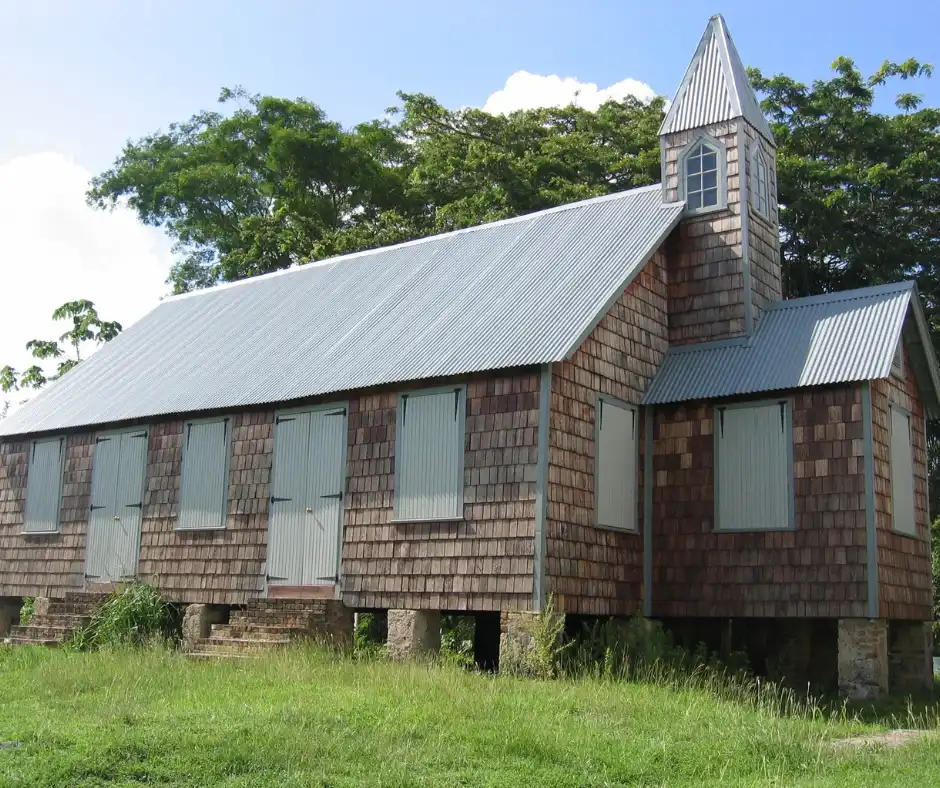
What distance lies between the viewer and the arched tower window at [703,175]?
2044cm

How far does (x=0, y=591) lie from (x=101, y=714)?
13.6 meters

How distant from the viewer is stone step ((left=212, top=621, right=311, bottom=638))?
18.1m

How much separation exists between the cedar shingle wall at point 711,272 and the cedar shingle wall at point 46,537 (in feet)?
37.3

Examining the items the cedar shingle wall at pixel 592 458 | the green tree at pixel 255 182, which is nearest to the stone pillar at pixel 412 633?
the cedar shingle wall at pixel 592 458

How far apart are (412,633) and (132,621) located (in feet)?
18.3

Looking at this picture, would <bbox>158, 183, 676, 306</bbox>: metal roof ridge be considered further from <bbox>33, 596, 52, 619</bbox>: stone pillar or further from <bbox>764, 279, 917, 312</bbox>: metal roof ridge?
<bbox>33, 596, 52, 619</bbox>: stone pillar

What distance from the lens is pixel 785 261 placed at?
3198cm

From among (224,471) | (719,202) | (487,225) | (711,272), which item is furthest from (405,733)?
(487,225)

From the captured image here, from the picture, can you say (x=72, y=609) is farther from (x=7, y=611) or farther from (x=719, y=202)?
(x=719, y=202)

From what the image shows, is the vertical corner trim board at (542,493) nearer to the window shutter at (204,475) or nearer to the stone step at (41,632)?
the window shutter at (204,475)

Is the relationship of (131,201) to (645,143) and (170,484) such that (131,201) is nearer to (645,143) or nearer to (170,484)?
(645,143)

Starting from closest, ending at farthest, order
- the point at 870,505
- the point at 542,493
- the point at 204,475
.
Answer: the point at 542,493
the point at 870,505
the point at 204,475

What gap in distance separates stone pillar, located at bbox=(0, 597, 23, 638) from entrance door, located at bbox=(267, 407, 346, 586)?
26.1ft

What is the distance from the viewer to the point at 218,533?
2072 centimetres
